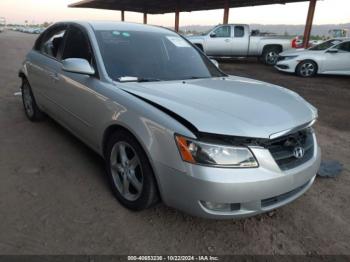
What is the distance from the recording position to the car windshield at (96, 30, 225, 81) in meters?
3.24

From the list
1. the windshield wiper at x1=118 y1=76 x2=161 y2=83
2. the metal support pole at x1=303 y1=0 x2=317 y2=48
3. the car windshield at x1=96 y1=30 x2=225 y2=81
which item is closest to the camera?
the windshield wiper at x1=118 y1=76 x2=161 y2=83

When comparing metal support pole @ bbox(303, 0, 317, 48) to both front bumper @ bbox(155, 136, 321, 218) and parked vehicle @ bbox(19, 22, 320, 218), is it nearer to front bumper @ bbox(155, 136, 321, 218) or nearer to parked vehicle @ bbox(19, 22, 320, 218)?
parked vehicle @ bbox(19, 22, 320, 218)

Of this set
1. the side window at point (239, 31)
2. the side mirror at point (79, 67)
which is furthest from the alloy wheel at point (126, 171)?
the side window at point (239, 31)

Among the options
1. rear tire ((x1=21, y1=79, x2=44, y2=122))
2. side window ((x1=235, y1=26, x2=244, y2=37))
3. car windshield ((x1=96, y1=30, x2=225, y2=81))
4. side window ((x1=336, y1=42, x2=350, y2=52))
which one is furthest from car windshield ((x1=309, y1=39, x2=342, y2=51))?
rear tire ((x1=21, y1=79, x2=44, y2=122))

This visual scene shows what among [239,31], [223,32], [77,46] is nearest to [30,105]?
[77,46]

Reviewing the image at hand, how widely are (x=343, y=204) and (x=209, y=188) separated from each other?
1764 mm

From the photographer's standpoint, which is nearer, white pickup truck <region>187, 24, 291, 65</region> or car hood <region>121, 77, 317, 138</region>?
car hood <region>121, 77, 317, 138</region>

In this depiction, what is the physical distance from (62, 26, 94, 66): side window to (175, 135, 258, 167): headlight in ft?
5.37

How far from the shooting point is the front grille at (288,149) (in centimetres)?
239

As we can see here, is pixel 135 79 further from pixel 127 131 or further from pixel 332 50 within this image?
pixel 332 50

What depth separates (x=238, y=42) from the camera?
601 inches

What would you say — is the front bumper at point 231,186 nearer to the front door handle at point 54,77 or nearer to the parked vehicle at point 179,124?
the parked vehicle at point 179,124

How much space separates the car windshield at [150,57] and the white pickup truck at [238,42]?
11687 mm

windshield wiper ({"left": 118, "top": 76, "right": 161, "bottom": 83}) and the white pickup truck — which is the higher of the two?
windshield wiper ({"left": 118, "top": 76, "right": 161, "bottom": 83})
